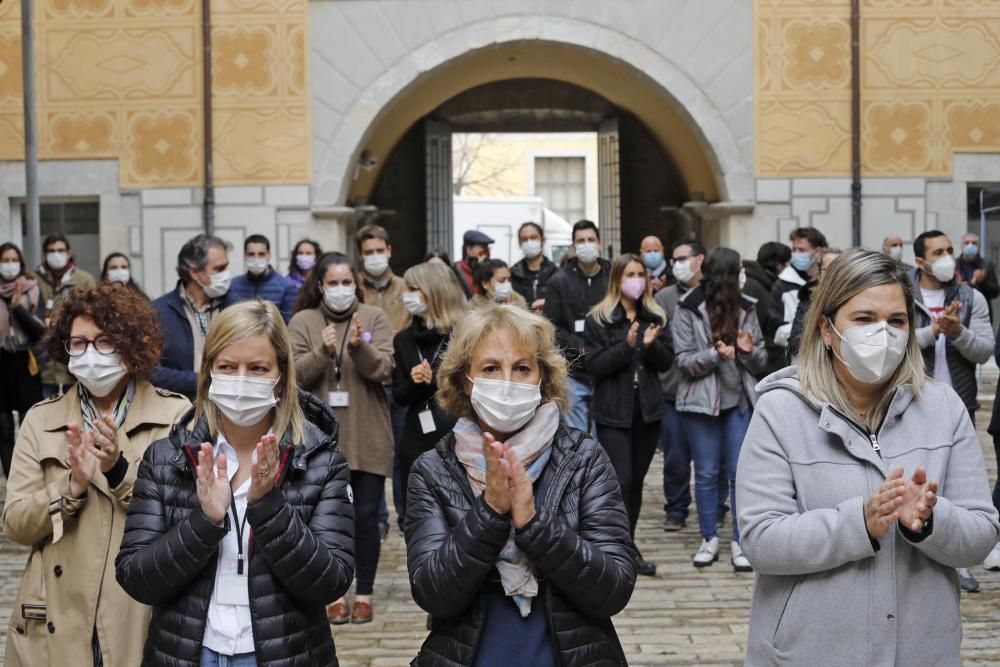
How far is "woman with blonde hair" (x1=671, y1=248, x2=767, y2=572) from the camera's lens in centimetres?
825

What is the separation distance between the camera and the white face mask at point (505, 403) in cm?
359

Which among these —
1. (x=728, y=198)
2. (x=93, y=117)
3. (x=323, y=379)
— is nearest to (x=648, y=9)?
(x=728, y=198)

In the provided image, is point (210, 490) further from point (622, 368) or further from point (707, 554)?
point (707, 554)

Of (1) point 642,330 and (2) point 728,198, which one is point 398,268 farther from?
(1) point 642,330

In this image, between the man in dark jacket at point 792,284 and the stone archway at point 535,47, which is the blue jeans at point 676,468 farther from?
the stone archway at point 535,47

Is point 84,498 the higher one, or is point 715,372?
point 715,372

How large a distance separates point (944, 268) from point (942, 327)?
1.90ft

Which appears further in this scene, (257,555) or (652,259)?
(652,259)

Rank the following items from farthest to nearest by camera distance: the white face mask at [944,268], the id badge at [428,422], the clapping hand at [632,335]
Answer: the clapping hand at [632,335]
the white face mask at [944,268]
the id badge at [428,422]

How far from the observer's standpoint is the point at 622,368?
26.9 ft

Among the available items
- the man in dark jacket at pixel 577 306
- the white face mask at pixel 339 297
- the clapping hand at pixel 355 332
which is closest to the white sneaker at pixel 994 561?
the man in dark jacket at pixel 577 306

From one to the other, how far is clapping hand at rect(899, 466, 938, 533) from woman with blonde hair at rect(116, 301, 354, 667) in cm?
146

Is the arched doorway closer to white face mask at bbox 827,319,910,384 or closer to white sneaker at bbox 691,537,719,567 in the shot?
white sneaker at bbox 691,537,719,567

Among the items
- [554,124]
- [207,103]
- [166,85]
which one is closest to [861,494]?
[207,103]
